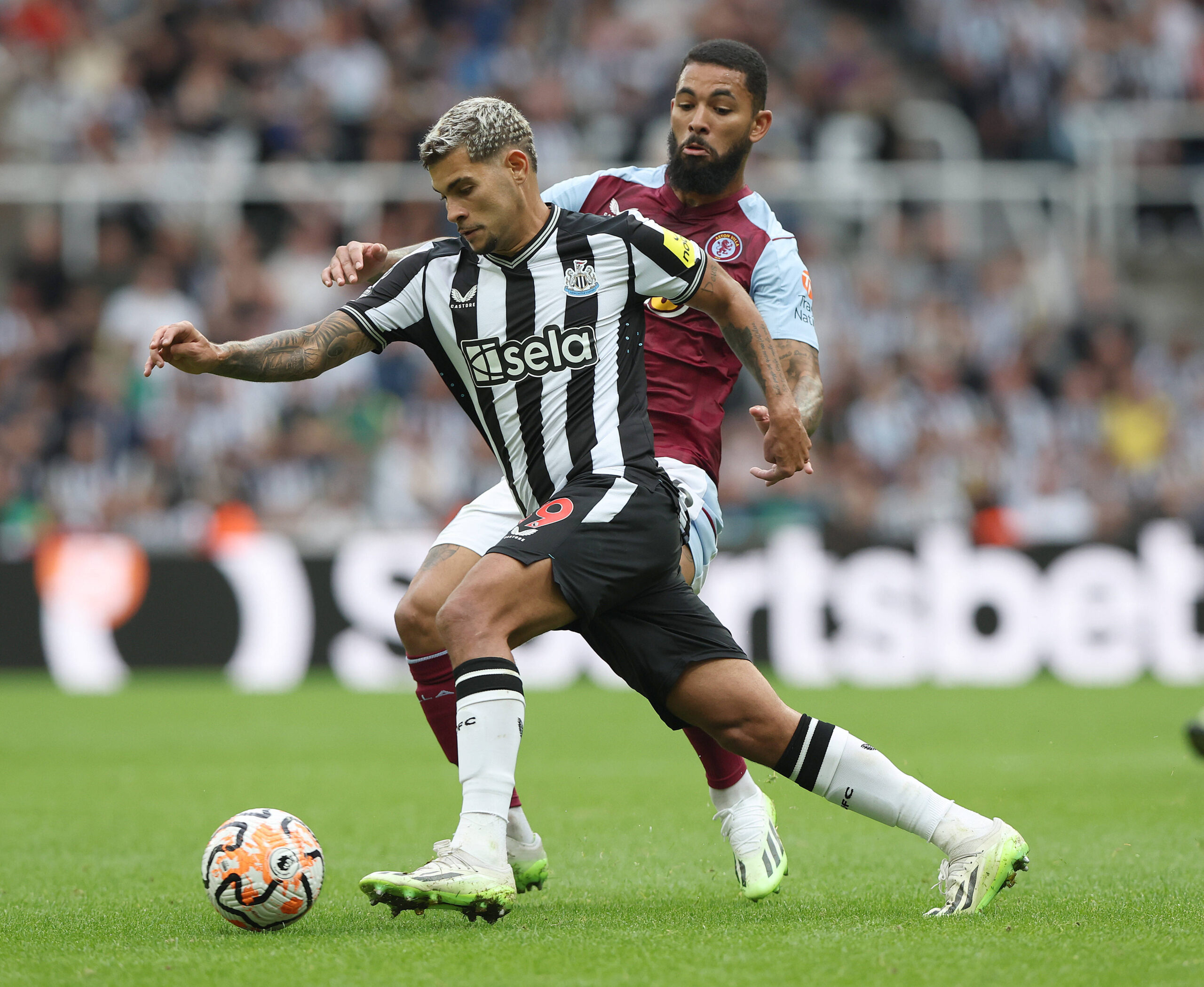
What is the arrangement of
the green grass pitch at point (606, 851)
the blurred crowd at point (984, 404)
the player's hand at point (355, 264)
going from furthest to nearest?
the blurred crowd at point (984, 404) → the player's hand at point (355, 264) → the green grass pitch at point (606, 851)

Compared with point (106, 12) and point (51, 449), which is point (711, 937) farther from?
point (106, 12)

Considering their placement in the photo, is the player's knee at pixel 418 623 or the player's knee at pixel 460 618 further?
the player's knee at pixel 418 623

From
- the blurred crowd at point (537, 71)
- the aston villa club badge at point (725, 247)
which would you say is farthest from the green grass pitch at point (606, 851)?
the blurred crowd at point (537, 71)

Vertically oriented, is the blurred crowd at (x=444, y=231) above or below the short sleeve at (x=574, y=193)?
above

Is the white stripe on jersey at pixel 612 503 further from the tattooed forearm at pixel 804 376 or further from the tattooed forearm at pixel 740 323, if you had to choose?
the tattooed forearm at pixel 804 376

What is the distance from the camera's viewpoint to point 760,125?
5652 mm

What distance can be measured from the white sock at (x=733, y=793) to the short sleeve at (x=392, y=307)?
6.13 feet

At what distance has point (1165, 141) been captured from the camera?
741 inches

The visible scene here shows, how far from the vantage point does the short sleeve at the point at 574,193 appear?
5.76m

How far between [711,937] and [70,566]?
1068cm

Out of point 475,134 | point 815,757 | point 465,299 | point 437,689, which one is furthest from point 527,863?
point 475,134

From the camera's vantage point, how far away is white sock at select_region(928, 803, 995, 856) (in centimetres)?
462

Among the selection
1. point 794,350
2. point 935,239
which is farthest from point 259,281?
point 794,350

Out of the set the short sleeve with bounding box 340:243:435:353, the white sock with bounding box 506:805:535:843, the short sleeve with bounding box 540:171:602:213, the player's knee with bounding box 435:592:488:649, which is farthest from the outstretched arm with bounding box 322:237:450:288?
the white sock with bounding box 506:805:535:843
